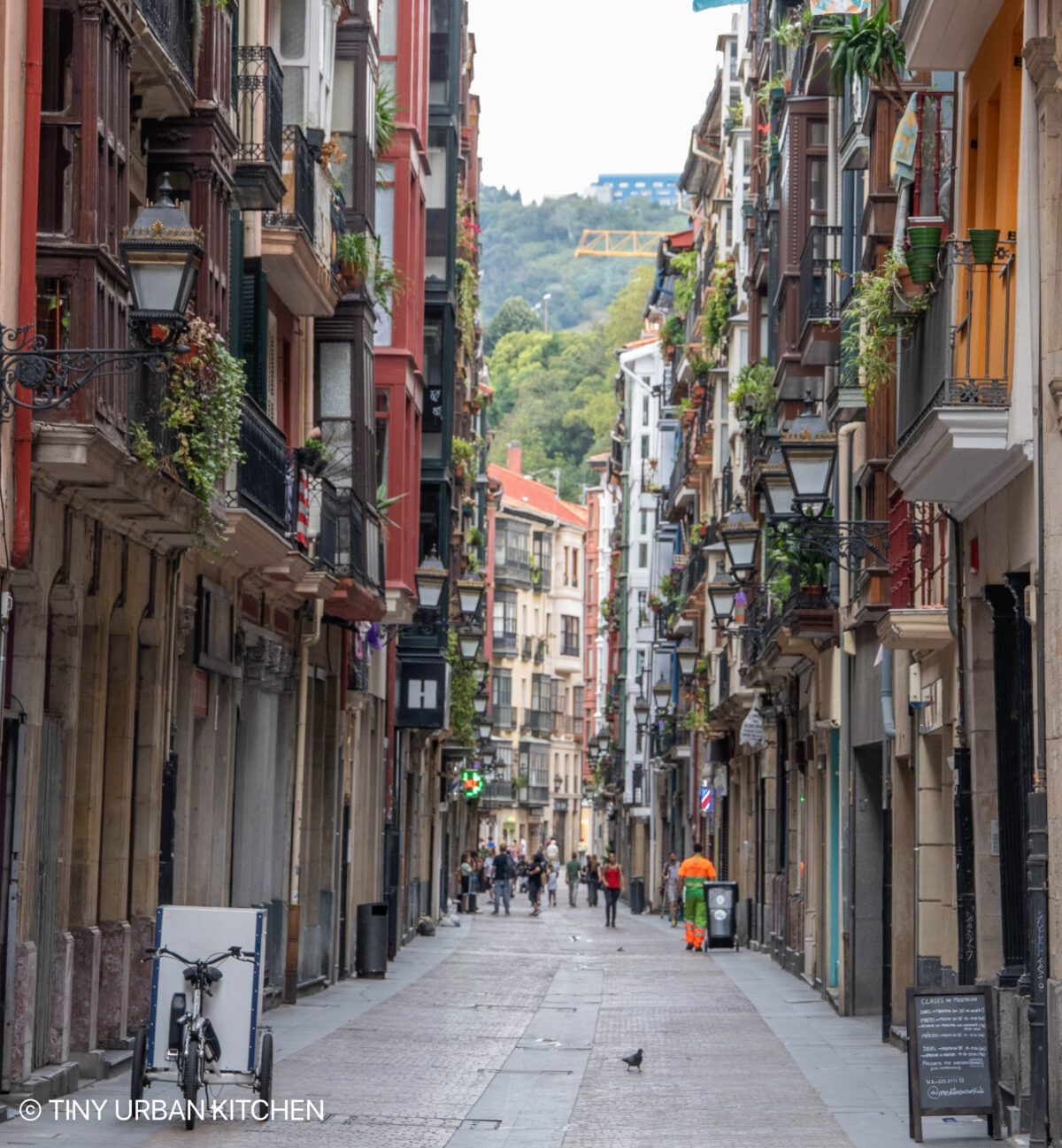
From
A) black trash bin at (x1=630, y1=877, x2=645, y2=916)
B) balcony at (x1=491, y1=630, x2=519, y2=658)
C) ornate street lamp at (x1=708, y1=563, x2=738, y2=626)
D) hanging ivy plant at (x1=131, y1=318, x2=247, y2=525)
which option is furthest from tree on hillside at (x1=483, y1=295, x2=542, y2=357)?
hanging ivy plant at (x1=131, y1=318, x2=247, y2=525)

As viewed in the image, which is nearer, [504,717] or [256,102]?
[256,102]

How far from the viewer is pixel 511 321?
563 ft

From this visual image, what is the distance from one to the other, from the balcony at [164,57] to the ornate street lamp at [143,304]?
3.18m

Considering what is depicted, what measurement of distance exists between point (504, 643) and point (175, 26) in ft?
319

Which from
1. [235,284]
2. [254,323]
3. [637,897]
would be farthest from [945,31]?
[637,897]

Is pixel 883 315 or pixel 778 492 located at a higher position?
pixel 883 315

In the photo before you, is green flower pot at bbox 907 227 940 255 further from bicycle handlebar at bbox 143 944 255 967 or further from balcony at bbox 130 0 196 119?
bicycle handlebar at bbox 143 944 255 967

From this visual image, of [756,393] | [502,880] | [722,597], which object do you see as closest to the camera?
[722,597]

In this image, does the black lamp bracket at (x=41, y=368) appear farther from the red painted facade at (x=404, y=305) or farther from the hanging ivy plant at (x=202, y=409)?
the red painted facade at (x=404, y=305)

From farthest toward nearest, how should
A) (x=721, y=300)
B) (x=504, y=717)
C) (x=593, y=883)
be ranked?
(x=504, y=717) → (x=593, y=883) → (x=721, y=300)

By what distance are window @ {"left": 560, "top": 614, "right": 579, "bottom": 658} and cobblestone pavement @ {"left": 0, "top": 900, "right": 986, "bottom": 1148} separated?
301 ft

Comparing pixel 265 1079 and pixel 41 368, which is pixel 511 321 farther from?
pixel 41 368

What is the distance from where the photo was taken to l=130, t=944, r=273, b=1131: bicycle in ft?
41.7

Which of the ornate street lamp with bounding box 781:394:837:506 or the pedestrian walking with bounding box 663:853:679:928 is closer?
the ornate street lamp with bounding box 781:394:837:506
